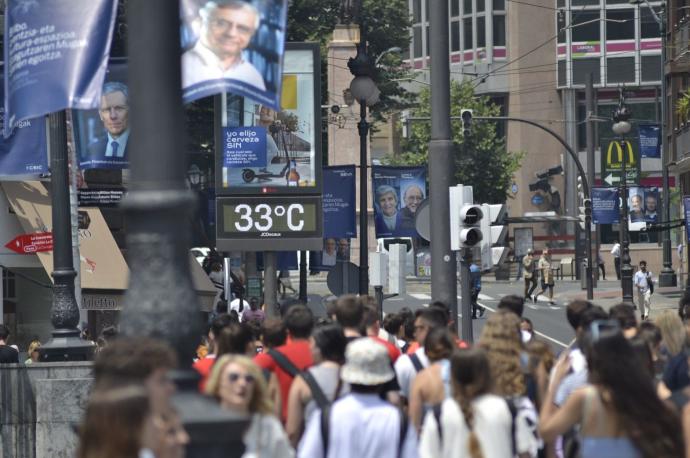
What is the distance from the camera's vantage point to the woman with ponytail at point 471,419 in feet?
25.8

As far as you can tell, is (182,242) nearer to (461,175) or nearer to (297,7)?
(297,7)

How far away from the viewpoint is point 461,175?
71.8 meters

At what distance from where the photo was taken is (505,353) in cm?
925

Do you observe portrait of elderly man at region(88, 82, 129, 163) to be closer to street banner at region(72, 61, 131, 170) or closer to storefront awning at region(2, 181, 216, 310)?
street banner at region(72, 61, 131, 170)

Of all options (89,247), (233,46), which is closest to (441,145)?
(233,46)

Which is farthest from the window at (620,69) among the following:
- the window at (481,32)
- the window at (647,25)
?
the window at (481,32)

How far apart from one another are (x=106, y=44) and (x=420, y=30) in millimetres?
77061

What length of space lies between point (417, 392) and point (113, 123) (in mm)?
13297

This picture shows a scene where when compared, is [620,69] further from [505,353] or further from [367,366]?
[367,366]

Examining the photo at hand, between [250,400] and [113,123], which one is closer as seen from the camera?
[250,400]

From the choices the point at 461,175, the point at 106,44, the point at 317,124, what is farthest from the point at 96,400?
the point at 461,175

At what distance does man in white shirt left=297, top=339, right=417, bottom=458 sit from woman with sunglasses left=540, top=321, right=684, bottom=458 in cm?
131

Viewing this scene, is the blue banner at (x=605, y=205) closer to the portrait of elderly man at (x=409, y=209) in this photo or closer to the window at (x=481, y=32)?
the portrait of elderly man at (x=409, y=209)

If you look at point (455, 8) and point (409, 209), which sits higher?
point (455, 8)
